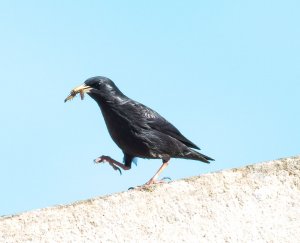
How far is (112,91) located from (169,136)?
0.74 meters

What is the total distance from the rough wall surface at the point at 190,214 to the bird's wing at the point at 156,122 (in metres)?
2.71

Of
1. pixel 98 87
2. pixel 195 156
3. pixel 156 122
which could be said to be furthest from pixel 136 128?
pixel 195 156

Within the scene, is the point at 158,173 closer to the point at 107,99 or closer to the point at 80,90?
the point at 107,99

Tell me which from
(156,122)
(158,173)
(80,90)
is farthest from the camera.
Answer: (156,122)

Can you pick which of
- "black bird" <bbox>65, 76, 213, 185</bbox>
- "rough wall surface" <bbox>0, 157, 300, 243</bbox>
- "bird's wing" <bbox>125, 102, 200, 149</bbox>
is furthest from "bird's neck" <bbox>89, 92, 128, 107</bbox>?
"rough wall surface" <bbox>0, 157, 300, 243</bbox>

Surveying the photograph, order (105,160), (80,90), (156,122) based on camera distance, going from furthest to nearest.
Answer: (156,122) → (80,90) → (105,160)

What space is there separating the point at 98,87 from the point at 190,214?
10.2ft

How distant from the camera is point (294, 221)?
347cm

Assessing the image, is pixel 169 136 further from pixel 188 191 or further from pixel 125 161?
pixel 188 191

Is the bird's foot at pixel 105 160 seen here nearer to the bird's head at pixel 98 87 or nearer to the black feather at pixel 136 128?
the black feather at pixel 136 128

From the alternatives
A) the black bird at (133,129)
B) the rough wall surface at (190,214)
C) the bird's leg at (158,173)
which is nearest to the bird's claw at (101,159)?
the black bird at (133,129)

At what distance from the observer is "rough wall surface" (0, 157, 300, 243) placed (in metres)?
3.50

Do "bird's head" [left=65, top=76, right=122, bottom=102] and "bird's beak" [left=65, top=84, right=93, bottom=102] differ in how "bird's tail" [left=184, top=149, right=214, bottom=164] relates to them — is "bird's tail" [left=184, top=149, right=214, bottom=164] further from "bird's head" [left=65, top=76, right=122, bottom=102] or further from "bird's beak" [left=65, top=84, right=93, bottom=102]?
"bird's beak" [left=65, top=84, right=93, bottom=102]

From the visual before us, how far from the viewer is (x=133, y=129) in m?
6.21
